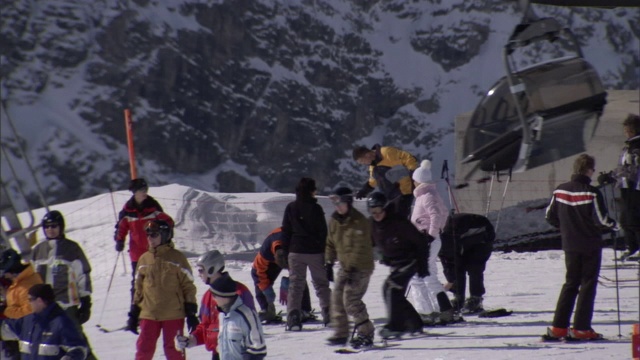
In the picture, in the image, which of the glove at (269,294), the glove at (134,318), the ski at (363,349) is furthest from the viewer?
the glove at (269,294)

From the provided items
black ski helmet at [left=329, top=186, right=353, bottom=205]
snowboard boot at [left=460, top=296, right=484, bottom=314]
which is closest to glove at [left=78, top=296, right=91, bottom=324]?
black ski helmet at [left=329, top=186, right=353, bottom=205]

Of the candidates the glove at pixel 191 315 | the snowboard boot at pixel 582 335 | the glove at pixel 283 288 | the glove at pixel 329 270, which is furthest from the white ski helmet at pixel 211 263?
the glove at pixel 283 288

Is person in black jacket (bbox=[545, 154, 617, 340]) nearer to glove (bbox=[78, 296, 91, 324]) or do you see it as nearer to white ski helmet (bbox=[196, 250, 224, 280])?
white ski helmet (bbox=[196, 250, 224, 280])

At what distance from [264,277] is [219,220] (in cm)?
816

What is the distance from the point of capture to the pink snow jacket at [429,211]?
9.21 metres

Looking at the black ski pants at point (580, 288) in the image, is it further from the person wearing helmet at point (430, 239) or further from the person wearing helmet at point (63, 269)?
the person wearing helmet at point (63, 269)

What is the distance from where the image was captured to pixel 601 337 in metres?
8.51

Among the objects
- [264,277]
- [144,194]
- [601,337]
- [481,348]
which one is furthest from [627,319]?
[144,194]

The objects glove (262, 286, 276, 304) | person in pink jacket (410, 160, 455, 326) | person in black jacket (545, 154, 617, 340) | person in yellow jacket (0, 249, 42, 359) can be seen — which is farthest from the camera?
glove (262, 286, 276, 304)

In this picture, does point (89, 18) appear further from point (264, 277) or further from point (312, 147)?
point (264, 277)

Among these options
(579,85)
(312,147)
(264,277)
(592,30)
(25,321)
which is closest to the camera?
(579,85)

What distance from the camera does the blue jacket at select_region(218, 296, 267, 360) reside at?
20.3 feet

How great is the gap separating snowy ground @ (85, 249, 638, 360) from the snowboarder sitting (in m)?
0.39

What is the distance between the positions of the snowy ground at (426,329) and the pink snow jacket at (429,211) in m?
0.84
